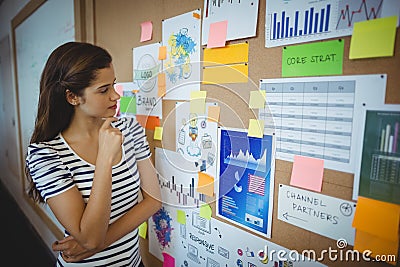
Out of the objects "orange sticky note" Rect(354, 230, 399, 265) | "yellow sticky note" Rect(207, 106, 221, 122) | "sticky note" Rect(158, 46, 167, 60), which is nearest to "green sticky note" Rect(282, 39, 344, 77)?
"yellow sticky note" Rect(207, 106, 221, 122)

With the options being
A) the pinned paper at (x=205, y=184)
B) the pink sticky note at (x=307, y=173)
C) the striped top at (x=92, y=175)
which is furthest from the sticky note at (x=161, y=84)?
the pink sticky note at (x=307, y=173)

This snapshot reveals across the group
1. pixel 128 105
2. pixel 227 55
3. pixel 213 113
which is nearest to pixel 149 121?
pixel 128 105

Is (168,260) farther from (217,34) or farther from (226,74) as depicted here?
(217,34)

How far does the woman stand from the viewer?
0.84m

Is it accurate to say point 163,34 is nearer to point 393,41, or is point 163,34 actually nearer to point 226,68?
point 226,68

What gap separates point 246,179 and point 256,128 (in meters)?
0.17

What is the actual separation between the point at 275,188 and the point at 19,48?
314 centimetres

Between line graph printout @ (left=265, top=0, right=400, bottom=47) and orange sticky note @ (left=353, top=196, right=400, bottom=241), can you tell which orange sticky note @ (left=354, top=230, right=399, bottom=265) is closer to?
orange sticky note @ (left=353, top=196, right=400, bottom=241)

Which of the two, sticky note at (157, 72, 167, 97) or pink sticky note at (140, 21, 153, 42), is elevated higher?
pink sticky note at (140, 21, 153, 42)

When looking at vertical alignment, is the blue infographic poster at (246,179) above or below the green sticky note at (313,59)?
below

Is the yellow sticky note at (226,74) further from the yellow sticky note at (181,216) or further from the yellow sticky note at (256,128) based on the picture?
the yellow sticky note at (181,216)

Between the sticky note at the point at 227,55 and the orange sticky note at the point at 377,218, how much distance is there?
1.61 feet

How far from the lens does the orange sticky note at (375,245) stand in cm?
57

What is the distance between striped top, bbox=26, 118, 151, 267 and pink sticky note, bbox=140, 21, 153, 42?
0.37m
